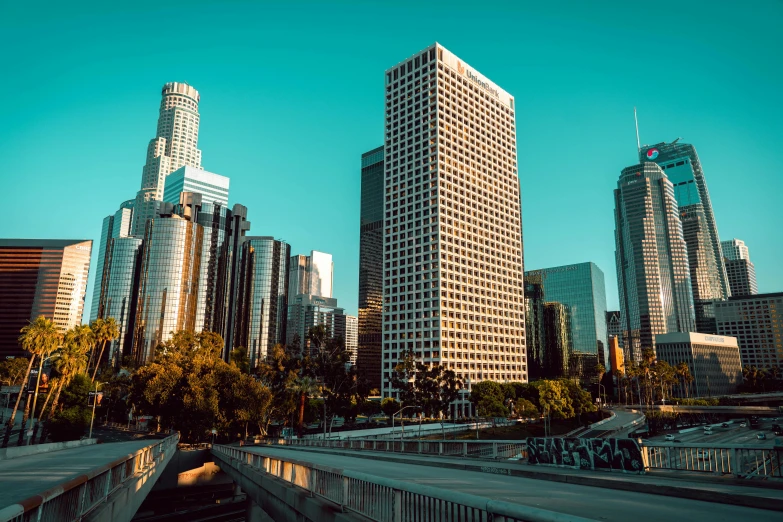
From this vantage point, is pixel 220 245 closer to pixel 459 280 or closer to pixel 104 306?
pixel 104 306

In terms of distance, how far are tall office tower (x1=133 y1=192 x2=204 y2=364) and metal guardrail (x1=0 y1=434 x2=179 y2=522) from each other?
163 m

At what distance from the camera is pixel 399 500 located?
30.0 feet

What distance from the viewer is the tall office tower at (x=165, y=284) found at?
550 feet

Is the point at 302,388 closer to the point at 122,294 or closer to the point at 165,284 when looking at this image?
the point at 165,284

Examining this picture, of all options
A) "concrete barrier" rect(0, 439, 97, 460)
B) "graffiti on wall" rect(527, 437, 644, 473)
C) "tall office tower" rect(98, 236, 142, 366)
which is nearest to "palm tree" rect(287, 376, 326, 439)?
"concrete barrier" rect(0, 439, 97, 460)

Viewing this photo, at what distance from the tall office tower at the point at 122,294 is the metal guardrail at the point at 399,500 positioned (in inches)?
7360

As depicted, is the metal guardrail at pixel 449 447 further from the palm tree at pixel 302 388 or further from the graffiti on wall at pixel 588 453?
the palm tree at pixel 302 388

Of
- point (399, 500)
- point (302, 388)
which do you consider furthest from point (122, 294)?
point (399, 500)

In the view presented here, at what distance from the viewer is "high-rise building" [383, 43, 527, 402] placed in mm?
151875

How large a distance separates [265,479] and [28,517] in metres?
12.8

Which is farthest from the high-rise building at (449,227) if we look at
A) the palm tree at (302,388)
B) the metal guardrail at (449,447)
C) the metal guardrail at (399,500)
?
the metal guardrail at (399,500)

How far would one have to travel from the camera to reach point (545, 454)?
816 inches

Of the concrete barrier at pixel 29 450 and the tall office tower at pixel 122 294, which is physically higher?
the tall office tower at pixel 122 294

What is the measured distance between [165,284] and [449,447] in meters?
164
